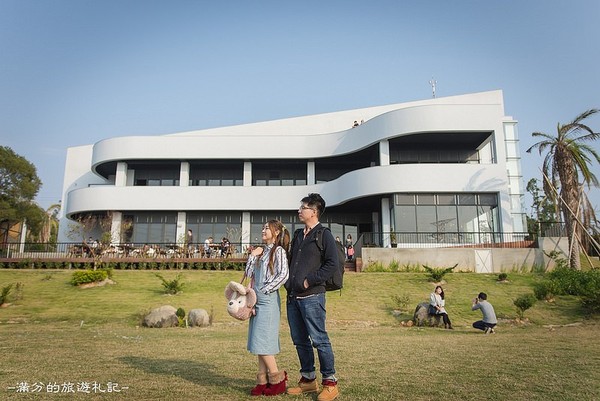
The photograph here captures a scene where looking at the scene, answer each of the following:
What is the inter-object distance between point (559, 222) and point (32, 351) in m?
22.2

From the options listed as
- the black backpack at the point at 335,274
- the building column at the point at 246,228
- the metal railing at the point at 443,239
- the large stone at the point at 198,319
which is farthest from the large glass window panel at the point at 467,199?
the black backpack at the point at 335,274

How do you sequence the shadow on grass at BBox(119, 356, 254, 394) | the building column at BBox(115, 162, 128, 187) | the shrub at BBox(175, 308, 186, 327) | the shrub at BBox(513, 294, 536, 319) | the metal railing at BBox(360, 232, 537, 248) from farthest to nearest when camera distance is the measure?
the building column at BBox(115, 162, 128, 187) → the metal railing at BBox(360, 232, 537, 248) → the shrub at BBox(513, 294, 536, 319) → the shrub at BBox(175, 308, 186, 327) → the shadow on grass at BBox(119, 356, 254, 394)

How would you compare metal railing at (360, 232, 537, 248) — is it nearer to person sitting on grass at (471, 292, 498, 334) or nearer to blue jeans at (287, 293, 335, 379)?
person sitting on grass at (471, 292, 498, 334)

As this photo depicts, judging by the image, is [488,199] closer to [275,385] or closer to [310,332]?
[310,332]

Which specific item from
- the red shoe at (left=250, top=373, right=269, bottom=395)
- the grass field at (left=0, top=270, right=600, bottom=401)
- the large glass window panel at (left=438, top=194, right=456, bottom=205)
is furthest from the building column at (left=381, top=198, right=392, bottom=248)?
the red shoe at (left=250, top=373, right=269, bottom=395)

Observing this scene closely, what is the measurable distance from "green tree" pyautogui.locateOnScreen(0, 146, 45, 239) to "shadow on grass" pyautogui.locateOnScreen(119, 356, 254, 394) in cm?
3202

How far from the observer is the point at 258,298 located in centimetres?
455

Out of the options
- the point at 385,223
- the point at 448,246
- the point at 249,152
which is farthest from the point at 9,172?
the point at 448,246

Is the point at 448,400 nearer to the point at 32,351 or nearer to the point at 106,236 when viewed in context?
the point at 32,351

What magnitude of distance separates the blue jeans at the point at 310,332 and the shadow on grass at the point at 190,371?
0.67 m

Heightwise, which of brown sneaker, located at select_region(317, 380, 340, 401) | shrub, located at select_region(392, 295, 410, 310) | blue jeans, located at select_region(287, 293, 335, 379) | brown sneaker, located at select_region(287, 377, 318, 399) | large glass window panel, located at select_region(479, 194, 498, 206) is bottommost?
shrub, located at select_region(392, 295, 410, 310)

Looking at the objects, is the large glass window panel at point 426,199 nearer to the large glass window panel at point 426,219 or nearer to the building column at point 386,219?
the large glass window panel at point 426,219

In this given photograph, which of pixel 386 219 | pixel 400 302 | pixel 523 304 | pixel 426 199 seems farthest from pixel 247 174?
pixel 523 304

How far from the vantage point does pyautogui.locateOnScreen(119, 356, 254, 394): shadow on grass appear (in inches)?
182
